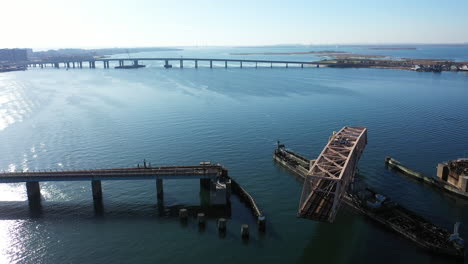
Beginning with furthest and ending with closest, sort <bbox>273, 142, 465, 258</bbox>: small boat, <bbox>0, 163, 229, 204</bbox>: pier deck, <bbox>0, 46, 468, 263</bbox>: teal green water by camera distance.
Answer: <bbox>0, 163, 229, 204</bbox>: pier deck, <bbox>0, 46, 468, 263</bbox>: teal green water, <bbox>273, 142, 465, 258</bbox>: small boat

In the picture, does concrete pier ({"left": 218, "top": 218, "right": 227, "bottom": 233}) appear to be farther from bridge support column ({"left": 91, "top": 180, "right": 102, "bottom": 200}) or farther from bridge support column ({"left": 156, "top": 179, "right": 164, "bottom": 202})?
bridge support column ({"left": 91, "top": 180, "right": 102, "bottom": 200})

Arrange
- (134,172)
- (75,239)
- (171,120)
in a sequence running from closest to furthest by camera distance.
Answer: (75,239) → (134,172) → (171,120)

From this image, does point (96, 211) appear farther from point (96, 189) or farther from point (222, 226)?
point (222, 226)

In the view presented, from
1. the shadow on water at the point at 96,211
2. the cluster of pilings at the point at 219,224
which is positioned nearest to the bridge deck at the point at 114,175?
the shadow on water at the point at 96,211

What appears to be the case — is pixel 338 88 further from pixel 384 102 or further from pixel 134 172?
pixel 134 172

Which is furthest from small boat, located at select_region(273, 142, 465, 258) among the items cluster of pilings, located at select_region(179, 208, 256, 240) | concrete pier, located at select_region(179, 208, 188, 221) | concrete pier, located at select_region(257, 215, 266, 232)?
concrete pier, located at select_region(179, 208, 188, 221)

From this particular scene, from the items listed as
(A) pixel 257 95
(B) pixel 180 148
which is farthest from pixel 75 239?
(A) pixel 257 95
